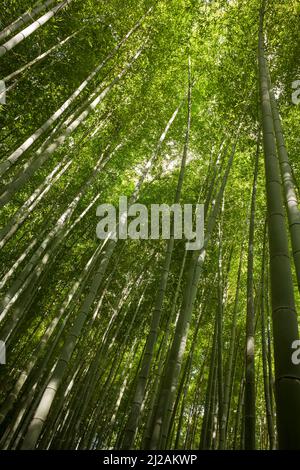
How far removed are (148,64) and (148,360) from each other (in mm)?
5006

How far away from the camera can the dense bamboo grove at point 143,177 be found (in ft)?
10.2

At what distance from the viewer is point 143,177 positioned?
415cm

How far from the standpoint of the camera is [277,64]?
172 inches

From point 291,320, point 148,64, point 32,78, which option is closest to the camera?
point 291,320

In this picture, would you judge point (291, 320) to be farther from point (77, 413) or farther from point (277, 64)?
point (77, 413)

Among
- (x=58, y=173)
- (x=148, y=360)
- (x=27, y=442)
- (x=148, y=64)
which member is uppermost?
(x=148, y=64)

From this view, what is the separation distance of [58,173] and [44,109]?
3.35 feet

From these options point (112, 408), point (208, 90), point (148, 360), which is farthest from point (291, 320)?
point (112, 408)

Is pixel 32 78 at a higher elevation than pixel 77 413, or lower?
higher

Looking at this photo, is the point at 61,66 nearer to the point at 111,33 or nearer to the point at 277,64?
the point at 111,33

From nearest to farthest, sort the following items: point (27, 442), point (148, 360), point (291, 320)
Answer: point (291, 320), point (27, 442), point (148, 360)

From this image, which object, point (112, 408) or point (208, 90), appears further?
point (112, 408)

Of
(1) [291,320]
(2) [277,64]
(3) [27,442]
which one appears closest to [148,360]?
(3) [27,442]

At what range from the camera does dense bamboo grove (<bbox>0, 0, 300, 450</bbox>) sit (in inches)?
122
